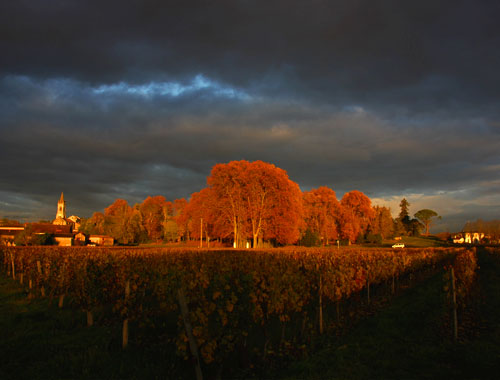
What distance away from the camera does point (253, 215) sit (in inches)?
1873

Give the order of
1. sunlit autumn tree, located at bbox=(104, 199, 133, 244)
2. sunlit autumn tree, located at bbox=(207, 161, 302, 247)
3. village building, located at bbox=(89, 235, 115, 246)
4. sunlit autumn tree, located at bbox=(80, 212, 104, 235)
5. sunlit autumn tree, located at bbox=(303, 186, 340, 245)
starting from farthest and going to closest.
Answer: sunlit autumn tree, located at bbox=(80, 212, 104, 235)
sunlit autumn tree, located at bbox=(104, 199, 133, 244)
village building, located at bbox=(89, 235, 115, 246)
sunlit autumn tree, located at bbox=(303, 186, 340, 245)
sunlit autumn tree, located at bbox=(207, 161, 302, 247)

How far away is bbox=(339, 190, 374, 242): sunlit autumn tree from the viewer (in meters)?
74.1

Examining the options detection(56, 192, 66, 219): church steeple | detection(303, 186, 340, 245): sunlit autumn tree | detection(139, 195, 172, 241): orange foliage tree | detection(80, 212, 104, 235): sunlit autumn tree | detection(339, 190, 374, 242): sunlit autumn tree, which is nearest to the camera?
detection(303, 186, 340, 245): sunlit autumn tree

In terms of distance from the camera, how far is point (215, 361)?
6473 mm

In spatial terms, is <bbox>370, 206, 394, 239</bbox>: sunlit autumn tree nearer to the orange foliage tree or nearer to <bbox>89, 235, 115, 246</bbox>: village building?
the orange foliage tree

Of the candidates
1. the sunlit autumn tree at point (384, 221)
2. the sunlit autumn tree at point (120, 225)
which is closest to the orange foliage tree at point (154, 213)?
the sunlit autumn tree at point (120, 225)

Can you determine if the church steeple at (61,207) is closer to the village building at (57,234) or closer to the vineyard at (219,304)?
the village building at (57,234)

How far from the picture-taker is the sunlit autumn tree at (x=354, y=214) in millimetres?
74125

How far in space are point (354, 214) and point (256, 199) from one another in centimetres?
4002

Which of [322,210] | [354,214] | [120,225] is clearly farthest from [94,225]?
[354,214]

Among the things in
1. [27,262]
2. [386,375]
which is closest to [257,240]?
[27,262]

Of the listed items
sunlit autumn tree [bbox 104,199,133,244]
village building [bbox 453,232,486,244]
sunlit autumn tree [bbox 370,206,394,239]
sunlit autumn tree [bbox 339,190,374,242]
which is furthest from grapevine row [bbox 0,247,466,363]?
village building [bbox 453,232,486,244]

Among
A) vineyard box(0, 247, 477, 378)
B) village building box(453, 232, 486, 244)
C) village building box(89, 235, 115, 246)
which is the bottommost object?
village building box(453, 232, 486, 244)

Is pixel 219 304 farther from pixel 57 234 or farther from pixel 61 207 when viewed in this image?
pixel 61 207
